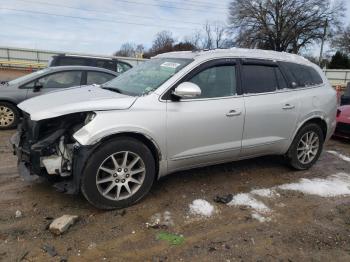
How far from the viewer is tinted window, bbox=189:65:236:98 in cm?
449

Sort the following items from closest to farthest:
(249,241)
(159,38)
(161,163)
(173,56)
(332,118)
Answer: (249,241) < (161,163) < (173,56) < (332,118) < (159,38)

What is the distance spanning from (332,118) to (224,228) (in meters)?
3.13

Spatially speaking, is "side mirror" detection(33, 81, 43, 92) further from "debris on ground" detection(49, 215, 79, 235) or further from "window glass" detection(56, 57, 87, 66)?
"debris on ground" detection(49, 215, 79, 235)

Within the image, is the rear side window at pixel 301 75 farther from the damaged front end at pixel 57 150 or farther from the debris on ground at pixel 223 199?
the damaged front end at pixel 57 150

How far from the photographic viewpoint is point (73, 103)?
385cm

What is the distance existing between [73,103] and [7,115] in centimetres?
489

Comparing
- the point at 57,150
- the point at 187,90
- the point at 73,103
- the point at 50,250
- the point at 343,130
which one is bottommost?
the point at 50,250

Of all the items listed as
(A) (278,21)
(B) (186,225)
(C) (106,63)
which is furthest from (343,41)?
(B) (186,225)

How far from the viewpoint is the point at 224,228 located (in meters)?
3.76

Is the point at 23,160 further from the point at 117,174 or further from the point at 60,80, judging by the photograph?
the point at 60,80

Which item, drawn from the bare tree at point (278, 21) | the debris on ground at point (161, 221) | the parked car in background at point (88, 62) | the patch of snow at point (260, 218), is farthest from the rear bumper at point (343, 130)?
the bare tree at point (278, 21)

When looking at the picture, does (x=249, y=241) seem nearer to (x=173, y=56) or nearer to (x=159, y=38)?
(x=173, y=56)

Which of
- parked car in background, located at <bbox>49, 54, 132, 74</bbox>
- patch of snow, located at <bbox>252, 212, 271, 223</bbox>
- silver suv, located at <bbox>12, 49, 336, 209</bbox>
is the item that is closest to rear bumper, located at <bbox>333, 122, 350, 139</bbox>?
silver suv, located at <bbox>12, 49, 336, 209</bbox>

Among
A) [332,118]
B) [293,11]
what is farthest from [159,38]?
[332,118]
